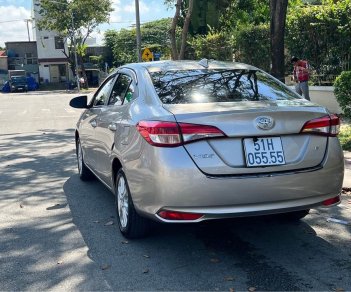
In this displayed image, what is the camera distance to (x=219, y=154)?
3840 millimetres

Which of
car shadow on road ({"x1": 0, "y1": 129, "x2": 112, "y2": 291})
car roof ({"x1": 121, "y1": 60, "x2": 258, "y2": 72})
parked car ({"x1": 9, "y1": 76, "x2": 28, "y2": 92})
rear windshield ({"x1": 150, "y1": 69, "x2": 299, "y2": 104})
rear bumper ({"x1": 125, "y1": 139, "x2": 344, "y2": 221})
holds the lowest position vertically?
→ parked car ({"x1": 9, "y1": 76, "x2": 28, "y2": 92})

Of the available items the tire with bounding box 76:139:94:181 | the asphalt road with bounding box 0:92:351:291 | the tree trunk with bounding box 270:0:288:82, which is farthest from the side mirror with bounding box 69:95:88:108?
the tree trunk with bounding box 270:0:288:82

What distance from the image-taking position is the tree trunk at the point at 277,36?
992 centimetres

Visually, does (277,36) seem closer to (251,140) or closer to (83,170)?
(83,170)

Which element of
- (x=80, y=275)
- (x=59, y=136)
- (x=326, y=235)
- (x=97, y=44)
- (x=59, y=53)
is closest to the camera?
(x=80, y=275)

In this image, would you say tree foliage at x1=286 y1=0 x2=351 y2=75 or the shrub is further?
tree foliage at x1=286 y1=0 x2=351 y2=75

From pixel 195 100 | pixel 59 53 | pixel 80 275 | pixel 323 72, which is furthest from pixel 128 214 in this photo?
pixel 59 53

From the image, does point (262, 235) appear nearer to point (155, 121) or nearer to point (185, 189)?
point (185, 189)

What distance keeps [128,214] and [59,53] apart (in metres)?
68.0

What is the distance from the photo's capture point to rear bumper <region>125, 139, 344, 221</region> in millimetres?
3814

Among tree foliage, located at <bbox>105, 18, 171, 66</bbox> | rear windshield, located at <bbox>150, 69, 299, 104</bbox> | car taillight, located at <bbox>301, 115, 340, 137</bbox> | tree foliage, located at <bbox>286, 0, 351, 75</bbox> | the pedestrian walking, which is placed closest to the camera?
car taillight, located at <bbox>301, 115, 340, 137</bbox>

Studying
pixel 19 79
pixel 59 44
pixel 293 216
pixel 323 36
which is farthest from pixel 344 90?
pixel 59 44

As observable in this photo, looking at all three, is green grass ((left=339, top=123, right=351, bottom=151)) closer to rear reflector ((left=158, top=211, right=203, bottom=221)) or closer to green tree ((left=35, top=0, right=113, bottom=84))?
rear reflector ((left=158, top=211, right=203, bottom=221))

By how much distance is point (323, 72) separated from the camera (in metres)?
15.3
